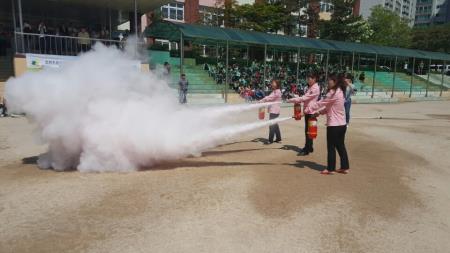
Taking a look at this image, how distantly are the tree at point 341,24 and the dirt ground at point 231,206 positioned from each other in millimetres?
40454

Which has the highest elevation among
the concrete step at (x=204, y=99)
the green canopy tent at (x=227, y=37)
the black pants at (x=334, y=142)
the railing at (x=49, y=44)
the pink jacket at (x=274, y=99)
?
the green canopy tent at (x=227, y=37)

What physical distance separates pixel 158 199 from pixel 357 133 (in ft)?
31.0

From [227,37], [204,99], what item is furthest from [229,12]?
[204,99]

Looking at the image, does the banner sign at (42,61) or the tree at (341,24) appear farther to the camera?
the tree at (341,24)

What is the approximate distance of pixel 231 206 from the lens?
6.20 metres

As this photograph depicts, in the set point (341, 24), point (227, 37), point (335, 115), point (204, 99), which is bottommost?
point (204, 99)

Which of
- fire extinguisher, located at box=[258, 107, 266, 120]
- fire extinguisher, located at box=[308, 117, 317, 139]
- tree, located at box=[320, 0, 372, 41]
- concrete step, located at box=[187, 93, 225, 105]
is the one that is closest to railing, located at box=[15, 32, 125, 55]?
concrete step, located at box=[187, 93, 225, 105]

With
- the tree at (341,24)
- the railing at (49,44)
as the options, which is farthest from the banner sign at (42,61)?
the tree at (341,24)

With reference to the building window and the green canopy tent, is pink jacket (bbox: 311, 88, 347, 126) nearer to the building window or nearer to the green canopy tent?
the green canopy tent

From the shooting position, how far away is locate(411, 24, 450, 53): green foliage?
6994cm

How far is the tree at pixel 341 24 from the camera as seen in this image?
46938mm

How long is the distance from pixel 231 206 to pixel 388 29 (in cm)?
6612

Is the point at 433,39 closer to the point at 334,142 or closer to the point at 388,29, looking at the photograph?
the point at 388,29

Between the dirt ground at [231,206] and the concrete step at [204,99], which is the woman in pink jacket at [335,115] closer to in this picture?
the dirt ground at [231,206]
